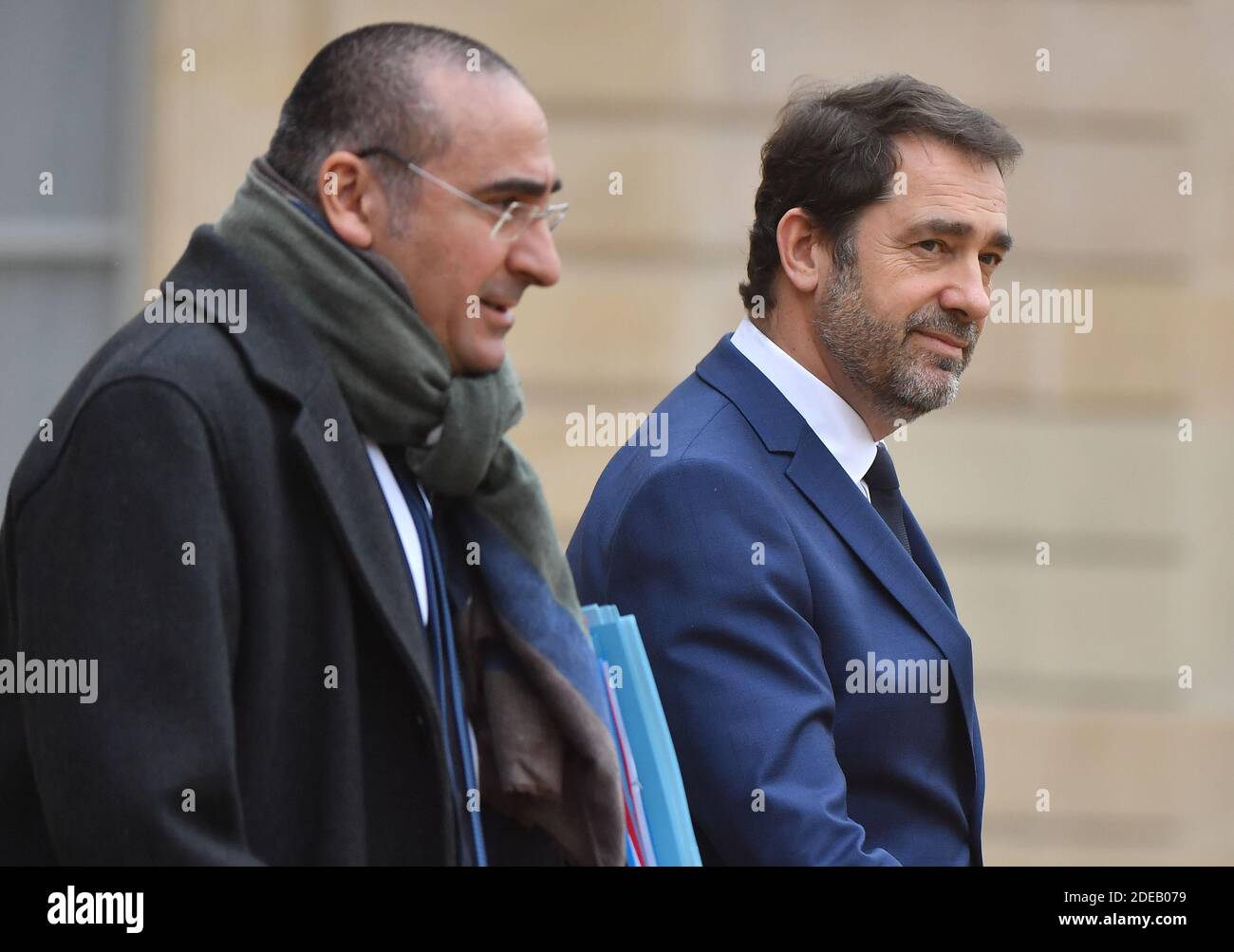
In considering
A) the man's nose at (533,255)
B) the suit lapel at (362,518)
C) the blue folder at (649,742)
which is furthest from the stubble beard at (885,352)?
the suit lapel at (362,518)

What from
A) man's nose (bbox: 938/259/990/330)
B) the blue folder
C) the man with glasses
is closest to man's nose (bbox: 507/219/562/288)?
the man with glasses

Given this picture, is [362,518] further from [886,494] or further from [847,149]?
[847,149]

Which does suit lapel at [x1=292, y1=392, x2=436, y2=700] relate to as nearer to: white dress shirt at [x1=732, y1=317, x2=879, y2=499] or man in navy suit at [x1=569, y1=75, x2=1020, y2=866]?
man in navy suit at [x1=569, y1=75, x2=1020, y2=866]

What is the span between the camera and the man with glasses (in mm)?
2164

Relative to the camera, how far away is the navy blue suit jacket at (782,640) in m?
3.01

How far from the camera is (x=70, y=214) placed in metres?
7.04

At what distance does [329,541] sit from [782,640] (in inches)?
39.1

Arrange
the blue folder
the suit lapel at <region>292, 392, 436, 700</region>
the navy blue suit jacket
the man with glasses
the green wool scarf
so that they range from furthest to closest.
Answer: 1. the navy blue suit jacket
2. the blue folder
3. the green wool scarf
4. the suit lapel at <region>292, 392, 436, 700</region>
5. the man with glasses

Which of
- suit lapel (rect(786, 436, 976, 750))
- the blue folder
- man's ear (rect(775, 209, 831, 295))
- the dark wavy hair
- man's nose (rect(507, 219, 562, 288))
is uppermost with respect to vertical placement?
the dark wavy hair

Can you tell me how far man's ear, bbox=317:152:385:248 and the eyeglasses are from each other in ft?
0.09

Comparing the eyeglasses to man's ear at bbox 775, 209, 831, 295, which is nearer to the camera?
the eyeglasses

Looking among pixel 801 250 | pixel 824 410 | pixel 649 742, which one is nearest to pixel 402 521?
pixel 649 742

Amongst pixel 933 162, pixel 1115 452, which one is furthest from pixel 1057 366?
pixel 933 162

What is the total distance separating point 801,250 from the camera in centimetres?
376
